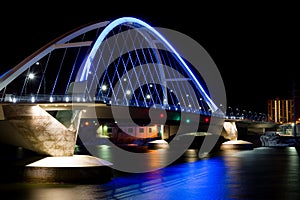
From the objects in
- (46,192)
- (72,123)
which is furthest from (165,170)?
(46,192)

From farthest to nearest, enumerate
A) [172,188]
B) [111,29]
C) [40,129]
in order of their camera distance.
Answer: [111,29]
[40,129]
[172,188]

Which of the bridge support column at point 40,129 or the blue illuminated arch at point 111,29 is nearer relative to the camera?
the bridge support column at point 40,129

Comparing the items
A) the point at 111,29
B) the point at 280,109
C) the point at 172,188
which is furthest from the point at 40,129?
the point at 280,109

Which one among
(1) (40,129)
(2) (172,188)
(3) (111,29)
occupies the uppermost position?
(3) (111,29)

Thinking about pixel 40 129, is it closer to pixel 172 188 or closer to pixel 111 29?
pixel 172 188

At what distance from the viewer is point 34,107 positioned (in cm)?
2305

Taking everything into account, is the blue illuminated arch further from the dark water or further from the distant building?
the distant building

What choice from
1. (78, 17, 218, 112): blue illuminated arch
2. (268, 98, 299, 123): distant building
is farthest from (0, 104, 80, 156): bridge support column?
(268, 98, 299, 123): distant building

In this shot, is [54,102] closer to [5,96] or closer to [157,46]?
[5,96]

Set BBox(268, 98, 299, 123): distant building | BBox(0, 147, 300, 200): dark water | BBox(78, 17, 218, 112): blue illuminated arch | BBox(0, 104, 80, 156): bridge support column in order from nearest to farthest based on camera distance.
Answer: BBox(0, 147, 300, 200): dark water → BBox(0, 104, 80, 156): bridge support column → BBox(78, 17, 218, 112): blue illuminated arch → BBox(268, 98, 299, 123): distant building

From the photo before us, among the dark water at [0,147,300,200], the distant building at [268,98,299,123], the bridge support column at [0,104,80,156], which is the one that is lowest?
the dark water at [0,147,300,200]

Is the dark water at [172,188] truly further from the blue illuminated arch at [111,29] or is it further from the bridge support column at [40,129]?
the blue illuminated arch at [111,29]

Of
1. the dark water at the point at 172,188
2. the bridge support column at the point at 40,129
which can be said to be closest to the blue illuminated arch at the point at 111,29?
the bridge support column at the point at 40,129

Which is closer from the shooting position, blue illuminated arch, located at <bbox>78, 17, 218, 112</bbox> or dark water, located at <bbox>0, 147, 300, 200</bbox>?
dark water, located at <bbox>0, 147, 300, 200</bbox>
